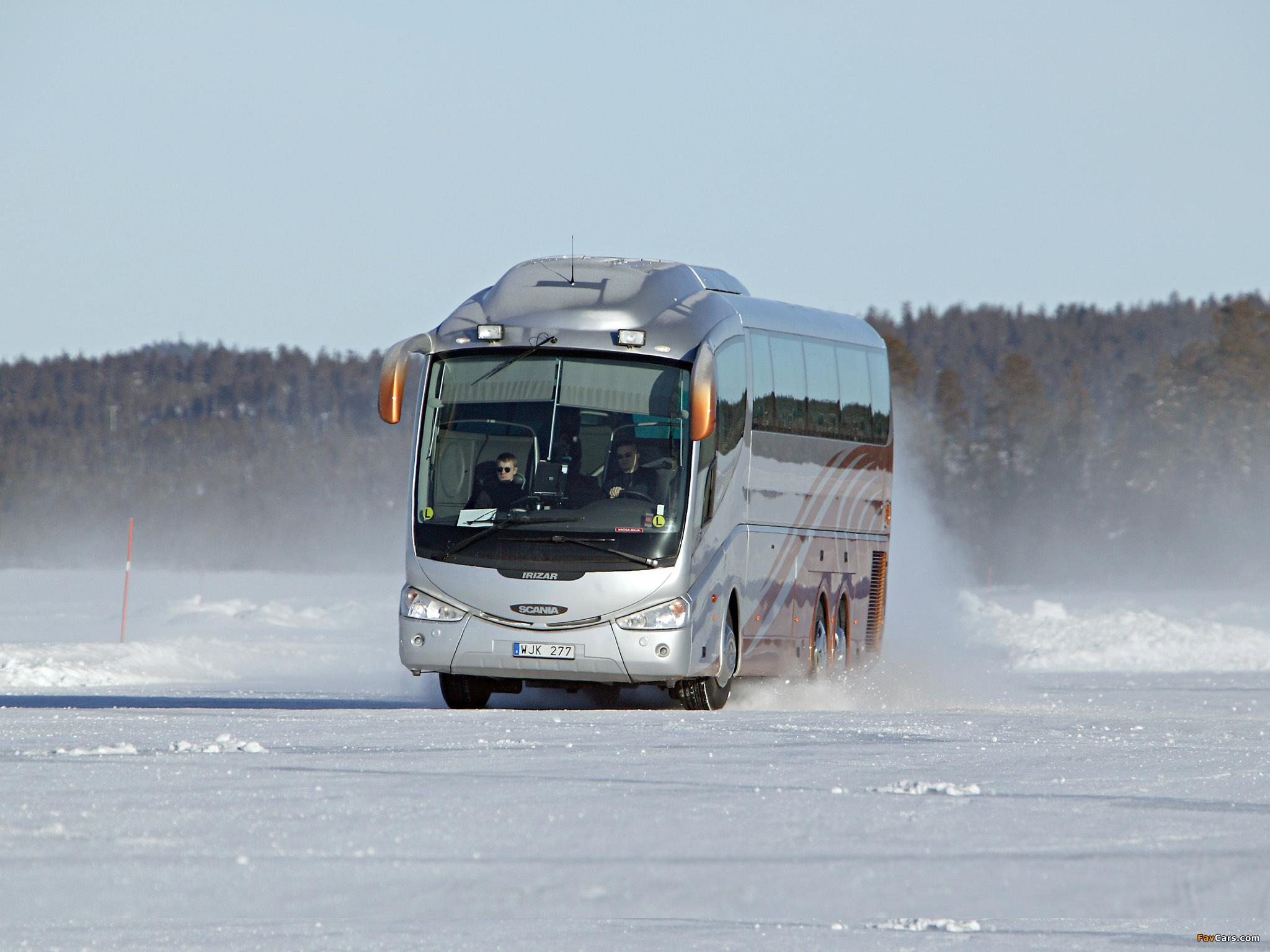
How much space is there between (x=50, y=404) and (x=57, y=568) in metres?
38.3

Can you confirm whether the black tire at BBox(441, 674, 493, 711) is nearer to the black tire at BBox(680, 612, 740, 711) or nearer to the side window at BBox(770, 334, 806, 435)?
the black tire at BBox(680, 612, 740, 711)

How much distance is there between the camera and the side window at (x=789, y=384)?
52.5 ft

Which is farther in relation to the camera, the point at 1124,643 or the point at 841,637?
the point at 1124,643

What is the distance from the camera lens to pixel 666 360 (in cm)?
1388

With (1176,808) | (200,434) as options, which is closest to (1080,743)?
(1176,808)

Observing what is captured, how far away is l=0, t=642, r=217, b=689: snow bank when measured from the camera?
2055 centimetres

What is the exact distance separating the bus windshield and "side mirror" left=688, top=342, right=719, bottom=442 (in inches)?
16.5

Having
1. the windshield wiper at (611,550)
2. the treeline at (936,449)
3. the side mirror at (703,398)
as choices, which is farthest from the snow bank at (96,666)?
the treeline at (936,449)

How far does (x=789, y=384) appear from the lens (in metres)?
16.3

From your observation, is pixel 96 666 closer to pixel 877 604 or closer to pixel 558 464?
pixel 877 604

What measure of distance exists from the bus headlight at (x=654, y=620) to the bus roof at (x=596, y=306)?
82.4 inches

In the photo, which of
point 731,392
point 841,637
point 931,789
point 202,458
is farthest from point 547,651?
point 202,458

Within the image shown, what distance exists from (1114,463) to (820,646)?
263ft

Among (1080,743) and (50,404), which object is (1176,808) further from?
(50,404)
